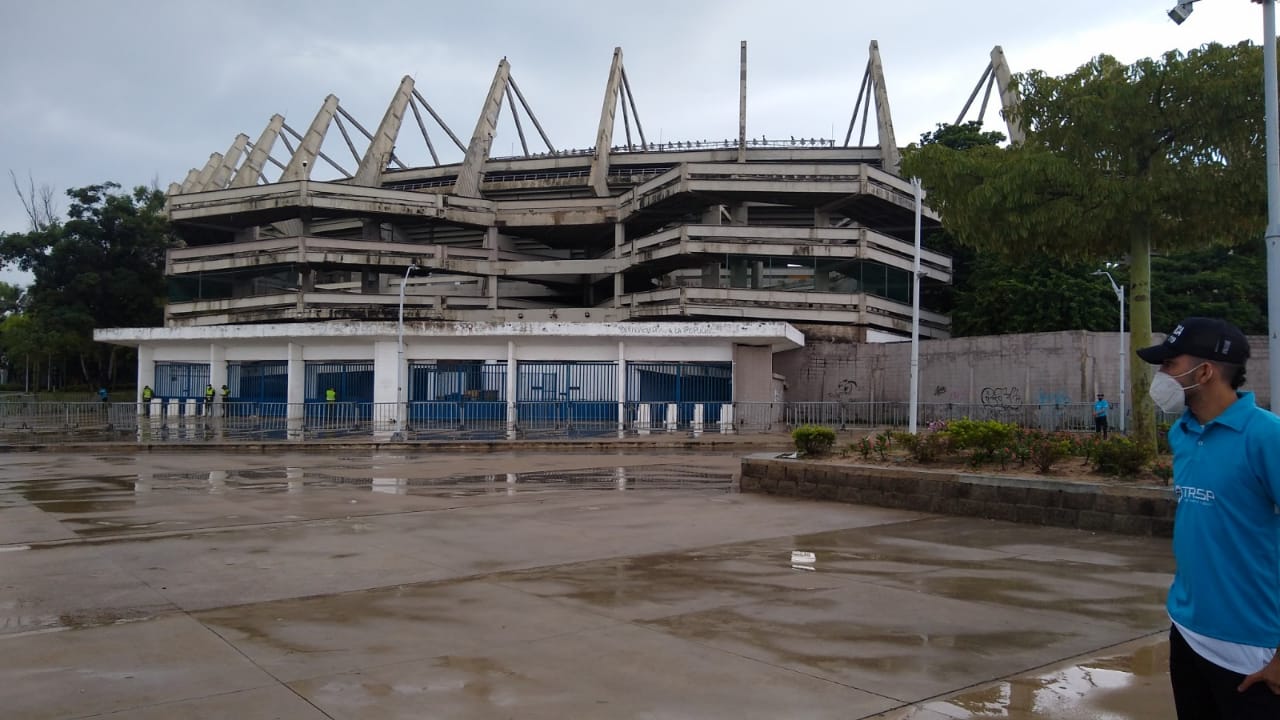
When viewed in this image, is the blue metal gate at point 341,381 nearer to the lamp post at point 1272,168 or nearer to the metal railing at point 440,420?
the metal railing at point 440,420

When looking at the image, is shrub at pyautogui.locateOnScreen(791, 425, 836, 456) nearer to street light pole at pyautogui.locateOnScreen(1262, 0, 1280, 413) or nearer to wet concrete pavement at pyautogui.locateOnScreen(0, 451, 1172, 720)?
wet concrete pavement at pyautogui.locateOnScreen(0, 451, 1172, 720)

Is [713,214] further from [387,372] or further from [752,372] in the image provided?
[387,372]

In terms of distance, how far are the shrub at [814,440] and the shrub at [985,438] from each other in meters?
2.32

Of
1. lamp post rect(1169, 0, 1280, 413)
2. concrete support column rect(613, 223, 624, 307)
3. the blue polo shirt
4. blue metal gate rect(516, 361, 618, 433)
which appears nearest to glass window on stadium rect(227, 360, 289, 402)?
blue metal gate rect(516, 361, 618, 433)

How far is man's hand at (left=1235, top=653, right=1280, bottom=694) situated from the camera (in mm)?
2807

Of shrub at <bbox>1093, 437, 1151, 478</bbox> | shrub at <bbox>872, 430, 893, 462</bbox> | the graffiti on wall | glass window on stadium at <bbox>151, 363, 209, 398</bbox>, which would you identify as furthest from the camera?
glass window on stadium at <bbox>151, 363, 209, 398</bbox>

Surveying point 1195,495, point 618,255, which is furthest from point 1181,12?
point 618,255

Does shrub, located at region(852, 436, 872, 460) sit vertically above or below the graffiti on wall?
below

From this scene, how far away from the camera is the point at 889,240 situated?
53.4 meters

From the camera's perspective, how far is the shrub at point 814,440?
572 inches

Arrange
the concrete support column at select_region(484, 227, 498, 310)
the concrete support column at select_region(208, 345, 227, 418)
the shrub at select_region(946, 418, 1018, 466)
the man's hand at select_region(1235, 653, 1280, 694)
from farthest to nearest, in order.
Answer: the concrete support column at select_region(484, 227, 498, 310) → the concrete support column at select_region(208, 345, 227, 418) → the shrub at select_region(946, 418, 1018, 466) → the man's hand at select_region(1235, 653, 1280, 694)

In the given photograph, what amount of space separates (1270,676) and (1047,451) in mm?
9484

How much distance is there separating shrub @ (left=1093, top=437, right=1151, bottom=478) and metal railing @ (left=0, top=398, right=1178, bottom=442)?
64.3 ft

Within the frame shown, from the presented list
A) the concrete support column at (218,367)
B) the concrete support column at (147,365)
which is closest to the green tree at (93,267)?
the concrete support column at (147,365)
